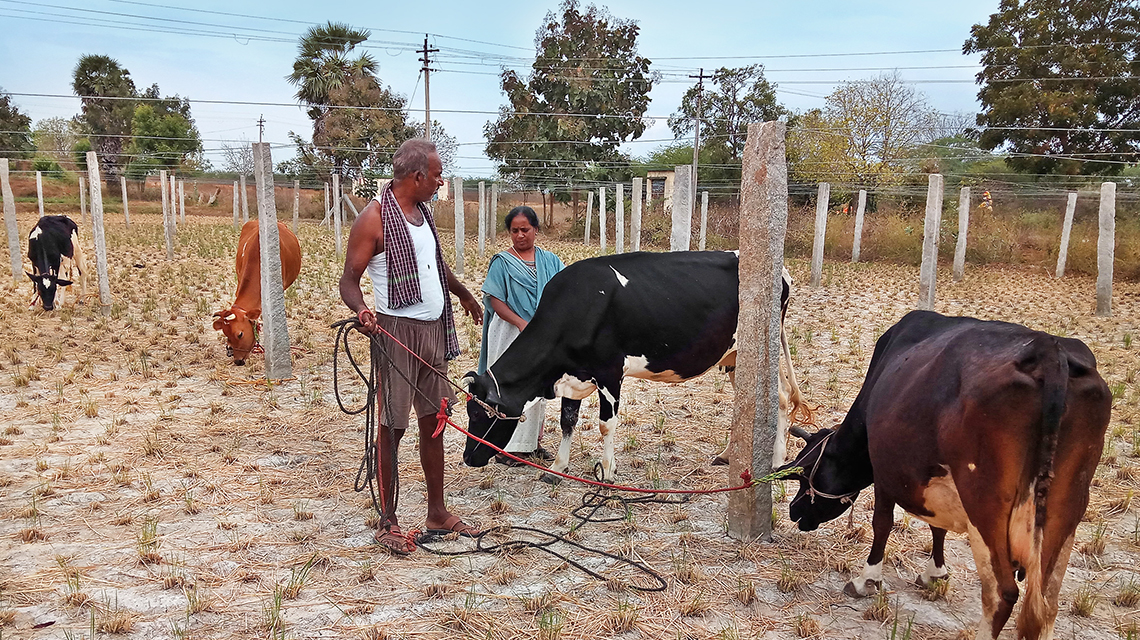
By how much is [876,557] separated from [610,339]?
2047 mm

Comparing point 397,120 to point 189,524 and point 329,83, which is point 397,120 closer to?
point 329,83

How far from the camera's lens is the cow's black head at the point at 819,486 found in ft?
12.0

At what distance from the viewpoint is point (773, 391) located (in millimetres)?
3949

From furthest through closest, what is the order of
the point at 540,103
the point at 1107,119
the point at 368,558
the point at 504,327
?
the point at 540,103
the point at 1107,119
the point at 504,327
the point at 368,558

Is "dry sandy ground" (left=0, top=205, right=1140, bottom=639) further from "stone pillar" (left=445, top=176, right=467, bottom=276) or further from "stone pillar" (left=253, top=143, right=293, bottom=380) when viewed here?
"stone pillar" (left=445, top=176, right=467, bottom=276)

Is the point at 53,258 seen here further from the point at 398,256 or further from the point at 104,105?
the point at 104,105

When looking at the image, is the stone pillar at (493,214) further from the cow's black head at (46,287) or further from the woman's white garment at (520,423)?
the woman's white garment at (520,423)

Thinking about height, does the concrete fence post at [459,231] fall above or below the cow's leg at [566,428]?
above

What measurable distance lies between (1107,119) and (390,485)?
88.4 ft

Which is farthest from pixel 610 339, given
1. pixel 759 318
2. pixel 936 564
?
pixel 936 564

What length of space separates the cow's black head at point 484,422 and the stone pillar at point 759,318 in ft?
4.53

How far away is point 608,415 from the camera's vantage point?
16.0ft

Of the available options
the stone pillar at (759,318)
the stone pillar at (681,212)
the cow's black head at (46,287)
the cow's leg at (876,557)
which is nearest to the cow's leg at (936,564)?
the cow's leg at (876,557)

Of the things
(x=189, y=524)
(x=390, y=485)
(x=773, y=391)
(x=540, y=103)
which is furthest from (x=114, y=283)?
(x=540, y=103)
